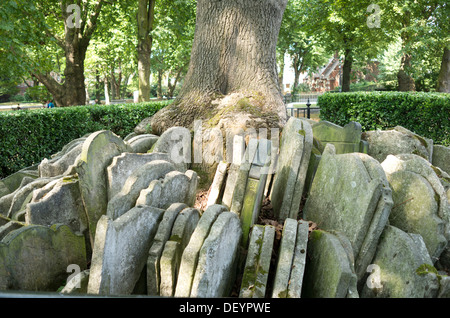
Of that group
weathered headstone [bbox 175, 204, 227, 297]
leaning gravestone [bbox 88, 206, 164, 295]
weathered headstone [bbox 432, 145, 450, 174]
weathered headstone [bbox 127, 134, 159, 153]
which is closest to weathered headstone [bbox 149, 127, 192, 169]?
weathered headstone [bbox 127, 134, 159, 153]

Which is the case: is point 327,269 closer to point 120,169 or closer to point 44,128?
point 120,169

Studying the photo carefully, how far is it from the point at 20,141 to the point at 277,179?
5.95 meters

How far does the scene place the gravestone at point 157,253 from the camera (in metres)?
2.79

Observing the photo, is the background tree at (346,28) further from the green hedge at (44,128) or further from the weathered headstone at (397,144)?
the weathered headstone at (397,144)

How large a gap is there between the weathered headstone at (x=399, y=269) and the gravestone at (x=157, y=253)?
1.85 meters

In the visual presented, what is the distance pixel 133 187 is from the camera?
3.31 m

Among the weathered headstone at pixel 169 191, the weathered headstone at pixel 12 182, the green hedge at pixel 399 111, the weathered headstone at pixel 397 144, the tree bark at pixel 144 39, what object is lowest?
the weathered headstone at pixel 12 182

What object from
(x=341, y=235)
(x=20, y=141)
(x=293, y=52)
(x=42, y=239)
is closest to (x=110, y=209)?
(x=42, y=239)

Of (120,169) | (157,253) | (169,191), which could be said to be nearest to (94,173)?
(120,169)

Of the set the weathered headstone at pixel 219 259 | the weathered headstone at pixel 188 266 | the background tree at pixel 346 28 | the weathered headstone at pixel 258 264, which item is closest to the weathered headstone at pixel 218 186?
the weathered headstone at pixel 219 259

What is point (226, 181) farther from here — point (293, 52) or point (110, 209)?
point (293, 52)

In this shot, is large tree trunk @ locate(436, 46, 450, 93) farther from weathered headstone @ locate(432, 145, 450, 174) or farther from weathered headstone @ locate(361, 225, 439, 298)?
weathered headstone @ locate(361, 225, 439, 298)

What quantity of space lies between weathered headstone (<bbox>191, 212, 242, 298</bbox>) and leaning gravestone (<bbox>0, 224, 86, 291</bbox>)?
4.66ft
